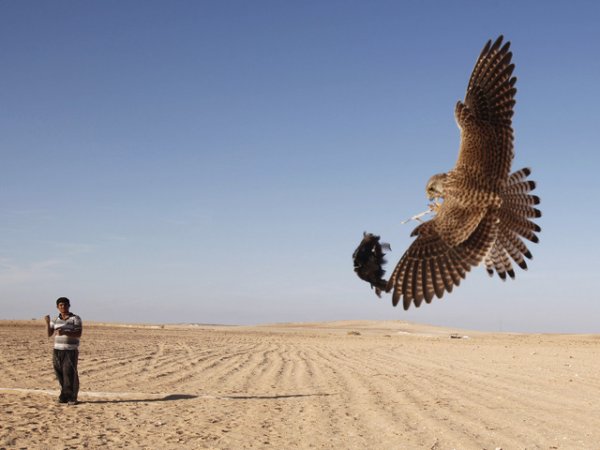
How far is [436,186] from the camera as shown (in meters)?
2.26

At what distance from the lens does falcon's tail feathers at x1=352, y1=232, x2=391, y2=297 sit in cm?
192

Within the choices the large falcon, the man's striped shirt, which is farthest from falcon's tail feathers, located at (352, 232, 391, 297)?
the man's striped shirt

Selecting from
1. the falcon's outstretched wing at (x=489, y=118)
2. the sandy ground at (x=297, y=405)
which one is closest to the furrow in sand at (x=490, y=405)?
the sandy ground at (x=297, y=405)

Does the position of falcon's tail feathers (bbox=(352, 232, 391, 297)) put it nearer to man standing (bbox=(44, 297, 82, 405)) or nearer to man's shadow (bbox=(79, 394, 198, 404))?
man standing (bbox=(44, 297, 82, 405))

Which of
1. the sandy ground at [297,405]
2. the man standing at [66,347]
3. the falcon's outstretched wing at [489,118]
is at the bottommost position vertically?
the sandy ground at [297,405]

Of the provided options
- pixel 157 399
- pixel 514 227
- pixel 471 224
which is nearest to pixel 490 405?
pixel 157 399

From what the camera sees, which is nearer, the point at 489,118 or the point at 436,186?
the point at 436,186

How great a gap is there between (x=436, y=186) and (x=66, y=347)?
9557 millimetres

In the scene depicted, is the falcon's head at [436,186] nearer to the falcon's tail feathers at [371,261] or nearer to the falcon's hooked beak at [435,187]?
the falcon's hooked beak at [435,187]

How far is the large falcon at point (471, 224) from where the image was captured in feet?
6.43

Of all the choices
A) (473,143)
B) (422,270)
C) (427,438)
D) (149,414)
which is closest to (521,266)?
(422,270)

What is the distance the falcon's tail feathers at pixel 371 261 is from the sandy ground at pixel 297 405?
270 inches

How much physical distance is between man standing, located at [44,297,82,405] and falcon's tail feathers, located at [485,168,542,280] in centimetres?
928

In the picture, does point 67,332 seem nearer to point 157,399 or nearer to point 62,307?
point 62,307
